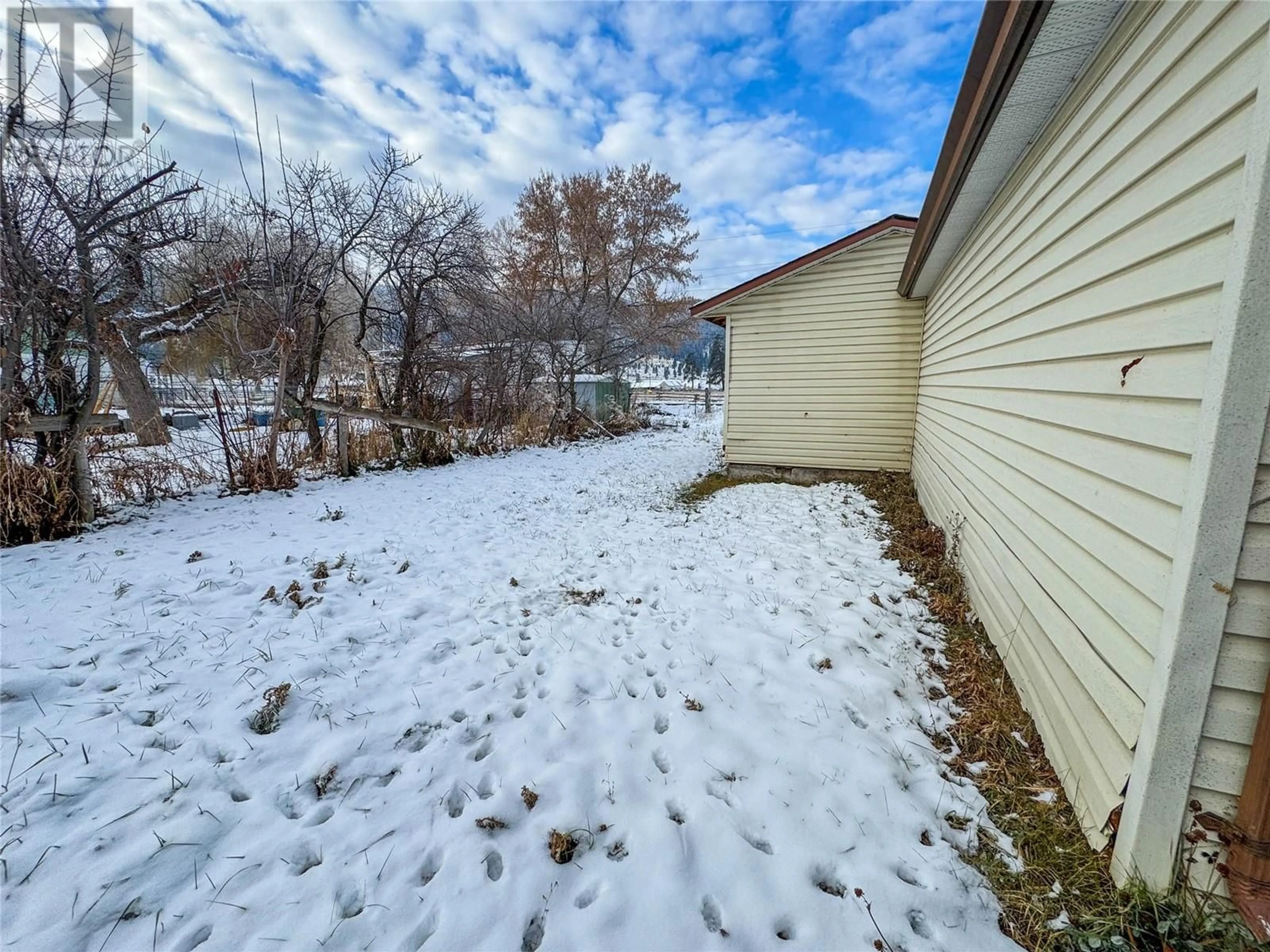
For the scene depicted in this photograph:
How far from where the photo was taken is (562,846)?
1.50 m

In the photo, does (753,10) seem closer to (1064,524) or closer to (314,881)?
(1064,524)

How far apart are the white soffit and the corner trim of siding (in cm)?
107

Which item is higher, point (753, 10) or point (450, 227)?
point (753, 10)

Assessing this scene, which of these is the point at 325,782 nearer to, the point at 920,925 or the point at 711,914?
the point at 711,914

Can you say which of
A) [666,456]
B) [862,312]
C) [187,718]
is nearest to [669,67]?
[862,312]

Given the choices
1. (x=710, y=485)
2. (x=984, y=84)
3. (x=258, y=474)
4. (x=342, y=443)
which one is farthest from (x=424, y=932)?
(x=342, y=443)

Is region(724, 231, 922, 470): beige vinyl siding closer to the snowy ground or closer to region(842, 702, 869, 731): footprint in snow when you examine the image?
the snowy ground

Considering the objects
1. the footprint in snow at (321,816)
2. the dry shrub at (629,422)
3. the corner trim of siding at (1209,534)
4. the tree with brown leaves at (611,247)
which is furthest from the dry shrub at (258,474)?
the tree with brown leaves at (611,247)

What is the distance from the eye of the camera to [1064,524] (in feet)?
6.24

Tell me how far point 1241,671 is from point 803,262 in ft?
20.9

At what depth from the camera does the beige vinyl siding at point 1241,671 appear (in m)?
1.08

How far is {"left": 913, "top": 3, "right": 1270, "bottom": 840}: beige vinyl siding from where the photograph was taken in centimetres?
124

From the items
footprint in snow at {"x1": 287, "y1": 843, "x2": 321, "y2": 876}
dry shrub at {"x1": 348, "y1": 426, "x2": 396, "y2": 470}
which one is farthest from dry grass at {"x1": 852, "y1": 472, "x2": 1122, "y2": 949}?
dry shrub at {"x1": 348, "y1": 426, "x2": 396, "y2": 470}

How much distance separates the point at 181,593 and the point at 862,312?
24.9ft
